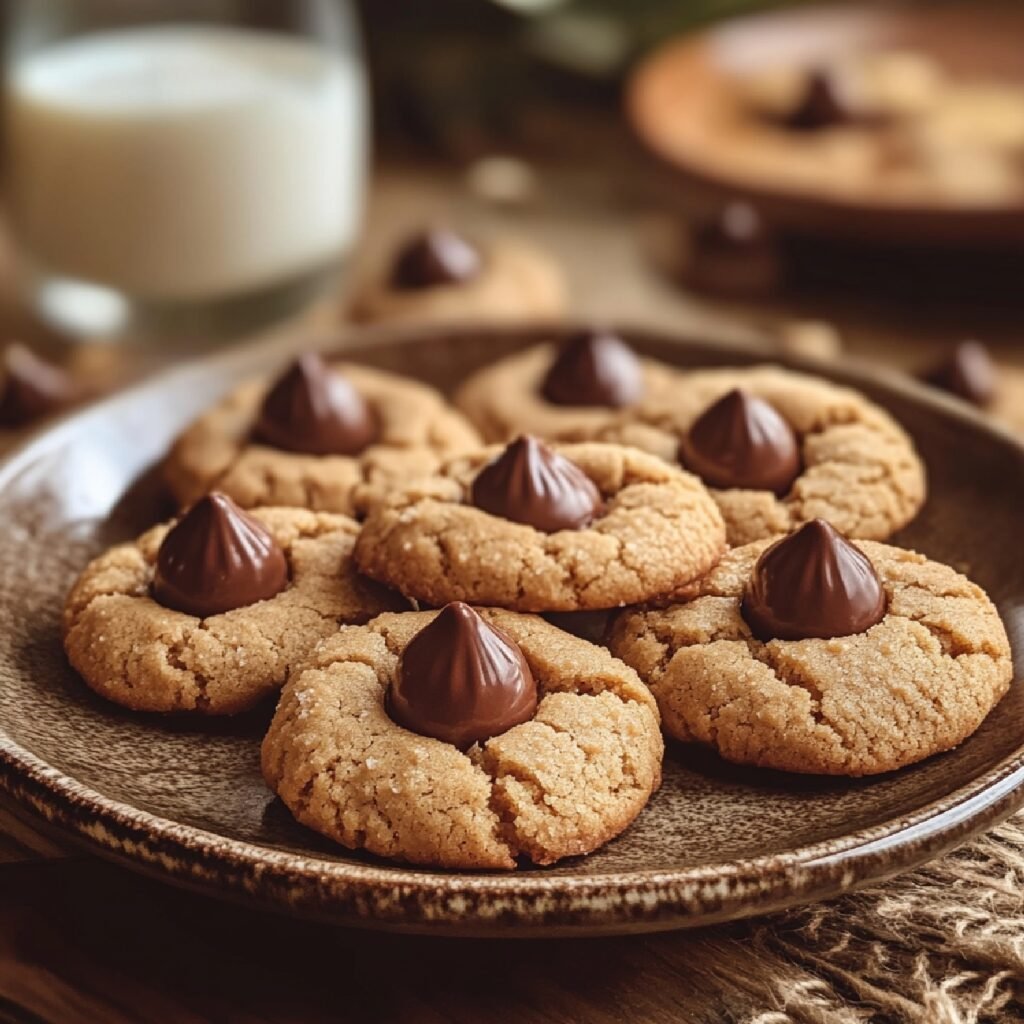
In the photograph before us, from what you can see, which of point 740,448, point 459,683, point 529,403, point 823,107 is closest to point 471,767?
point 459,683

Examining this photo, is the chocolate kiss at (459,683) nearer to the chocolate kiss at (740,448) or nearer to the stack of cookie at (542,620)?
the stack of cookie at (542,620)

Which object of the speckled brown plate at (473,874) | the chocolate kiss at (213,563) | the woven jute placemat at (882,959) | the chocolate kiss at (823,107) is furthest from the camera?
the chocolate kiss at (823,107)

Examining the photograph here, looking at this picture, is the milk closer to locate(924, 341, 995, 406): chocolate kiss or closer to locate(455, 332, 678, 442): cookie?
locate(455, 332, 678, 442): cookie

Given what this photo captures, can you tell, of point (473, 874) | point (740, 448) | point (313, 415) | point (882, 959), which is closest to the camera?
point (473, 874)

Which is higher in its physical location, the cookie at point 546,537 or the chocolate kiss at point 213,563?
the cookie at point 546,537

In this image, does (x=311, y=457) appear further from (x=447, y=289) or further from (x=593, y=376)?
(x=447, y=289)

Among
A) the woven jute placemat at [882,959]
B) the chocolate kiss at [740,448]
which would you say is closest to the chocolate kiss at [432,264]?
the chocolate kiss at [740,448]

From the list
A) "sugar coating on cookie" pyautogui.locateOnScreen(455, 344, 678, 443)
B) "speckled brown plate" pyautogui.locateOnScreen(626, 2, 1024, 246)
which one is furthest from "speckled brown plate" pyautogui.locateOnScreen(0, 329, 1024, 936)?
"speckled brown plate" pyautogui.locateOnScreen(626, 2, 1024, 246)
